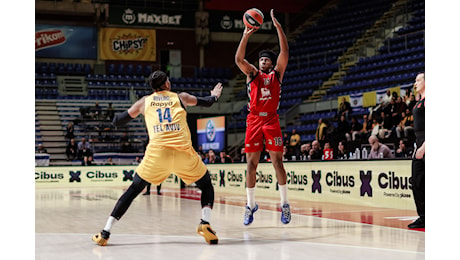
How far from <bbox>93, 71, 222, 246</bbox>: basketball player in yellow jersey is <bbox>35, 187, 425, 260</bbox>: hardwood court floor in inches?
13.7

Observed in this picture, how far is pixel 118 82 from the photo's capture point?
2861 centimetres

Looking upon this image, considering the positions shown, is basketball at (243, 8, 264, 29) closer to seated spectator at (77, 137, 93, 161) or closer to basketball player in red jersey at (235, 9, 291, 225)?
basketball player in red jersey at (235, 9, 291, 225)

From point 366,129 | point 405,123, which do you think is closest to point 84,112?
point 366,129

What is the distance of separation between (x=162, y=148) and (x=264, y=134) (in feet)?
7.00

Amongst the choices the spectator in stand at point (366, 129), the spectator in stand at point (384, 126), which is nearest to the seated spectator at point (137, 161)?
the spectator in stand at point (366, 129)

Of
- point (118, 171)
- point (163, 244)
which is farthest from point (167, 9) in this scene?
point (163, 244)

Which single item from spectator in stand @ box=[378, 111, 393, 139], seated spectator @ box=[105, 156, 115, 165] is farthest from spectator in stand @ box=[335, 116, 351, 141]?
seated spectator @ box=[105, 156, 115, 165]

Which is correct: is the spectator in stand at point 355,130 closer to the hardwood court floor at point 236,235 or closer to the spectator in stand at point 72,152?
the hardwood court floor at point 236,235

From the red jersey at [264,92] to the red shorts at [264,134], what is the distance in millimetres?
92

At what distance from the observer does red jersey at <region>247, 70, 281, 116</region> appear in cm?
731

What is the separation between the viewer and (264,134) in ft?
24.3

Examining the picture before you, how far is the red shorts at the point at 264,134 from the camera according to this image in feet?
24.0

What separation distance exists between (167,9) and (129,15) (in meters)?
2.12

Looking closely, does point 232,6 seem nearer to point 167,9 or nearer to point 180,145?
point 167,9
